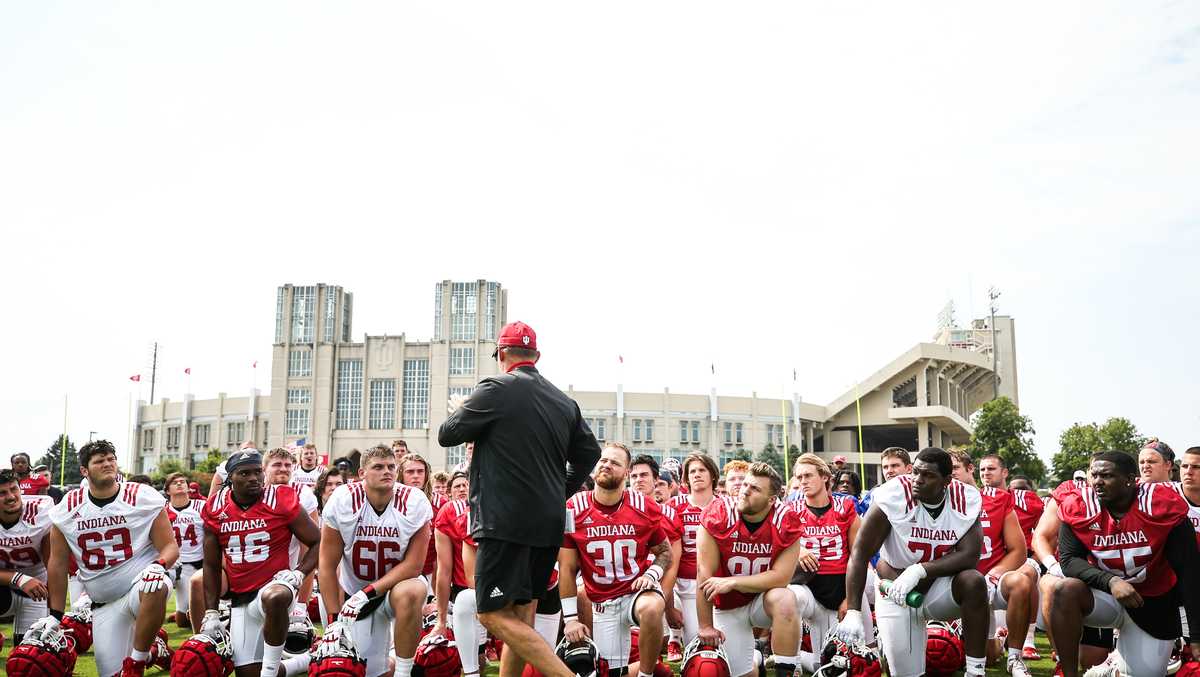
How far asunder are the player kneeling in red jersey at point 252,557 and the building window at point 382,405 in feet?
247

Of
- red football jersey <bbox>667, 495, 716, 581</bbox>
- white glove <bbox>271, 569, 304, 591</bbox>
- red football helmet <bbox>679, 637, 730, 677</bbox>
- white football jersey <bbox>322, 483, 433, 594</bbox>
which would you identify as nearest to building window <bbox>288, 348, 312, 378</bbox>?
red football jersey <bbox>667, 495, 716, 581</bbox>

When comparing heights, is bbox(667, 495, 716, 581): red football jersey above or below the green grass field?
above

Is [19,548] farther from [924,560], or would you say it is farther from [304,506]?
[924,560]

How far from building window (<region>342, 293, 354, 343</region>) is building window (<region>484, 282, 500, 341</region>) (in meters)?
13.3

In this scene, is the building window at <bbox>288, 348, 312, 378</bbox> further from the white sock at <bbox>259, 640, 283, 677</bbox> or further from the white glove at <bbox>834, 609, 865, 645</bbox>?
the white glove at <bbox>834, 609, 865, 645</bbox>

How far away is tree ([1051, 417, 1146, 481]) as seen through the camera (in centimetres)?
6075

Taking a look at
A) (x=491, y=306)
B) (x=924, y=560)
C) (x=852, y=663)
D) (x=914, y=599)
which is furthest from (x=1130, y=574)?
(x=491, y=306)

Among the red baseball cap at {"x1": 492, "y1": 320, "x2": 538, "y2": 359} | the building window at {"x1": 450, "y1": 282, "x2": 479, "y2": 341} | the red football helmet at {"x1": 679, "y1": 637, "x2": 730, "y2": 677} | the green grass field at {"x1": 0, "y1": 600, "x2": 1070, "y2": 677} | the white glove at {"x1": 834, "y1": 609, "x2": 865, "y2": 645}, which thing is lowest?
the green grass field at {"x1": 0, "y1": 600, "x2": 1070, "y2": 677}

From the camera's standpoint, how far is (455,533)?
8.80 metres

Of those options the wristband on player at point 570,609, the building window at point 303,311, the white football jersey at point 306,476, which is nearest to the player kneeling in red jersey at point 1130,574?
the wristband on player at point 570,609

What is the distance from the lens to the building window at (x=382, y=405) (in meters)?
82.6

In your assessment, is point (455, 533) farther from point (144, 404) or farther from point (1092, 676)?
point (144, 404)

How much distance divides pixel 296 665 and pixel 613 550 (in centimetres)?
286

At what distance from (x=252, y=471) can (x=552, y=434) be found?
338 centimetres
